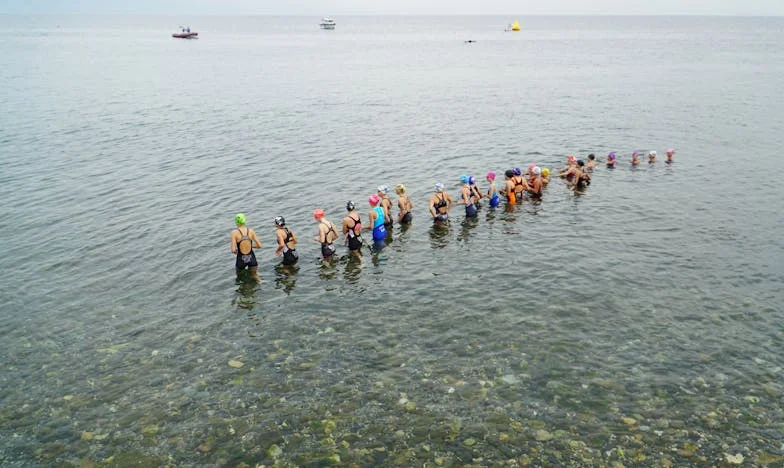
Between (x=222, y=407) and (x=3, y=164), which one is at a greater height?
(x=3, y=164)

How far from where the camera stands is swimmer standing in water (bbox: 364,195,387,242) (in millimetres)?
24438

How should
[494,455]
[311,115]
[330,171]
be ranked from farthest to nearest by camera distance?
[311,115]
[330,171]
[494,455]

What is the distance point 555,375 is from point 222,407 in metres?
9.46

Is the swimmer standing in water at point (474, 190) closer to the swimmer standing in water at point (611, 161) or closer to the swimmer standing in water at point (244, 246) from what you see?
the swimmer standing in water at point (244, 246)

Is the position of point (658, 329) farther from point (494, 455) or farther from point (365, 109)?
point (365, 109)

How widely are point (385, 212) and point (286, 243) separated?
5617mm

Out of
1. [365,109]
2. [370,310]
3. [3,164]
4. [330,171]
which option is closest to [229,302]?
[370,310]

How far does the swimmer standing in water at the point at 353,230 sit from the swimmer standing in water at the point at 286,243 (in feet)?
7.88

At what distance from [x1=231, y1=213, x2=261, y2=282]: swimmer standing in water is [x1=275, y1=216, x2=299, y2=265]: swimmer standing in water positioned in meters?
0.90

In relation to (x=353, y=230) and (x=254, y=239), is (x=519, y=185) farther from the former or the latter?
(x=254, y=239)

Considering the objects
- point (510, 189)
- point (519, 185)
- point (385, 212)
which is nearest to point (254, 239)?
point (385, 212)

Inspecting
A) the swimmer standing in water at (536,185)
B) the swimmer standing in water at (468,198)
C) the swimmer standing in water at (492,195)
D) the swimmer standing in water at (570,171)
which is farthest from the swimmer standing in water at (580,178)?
the swimmer standing in water at (468,198)

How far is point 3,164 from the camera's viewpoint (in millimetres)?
40156

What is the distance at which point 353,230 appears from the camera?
77.7 ft
